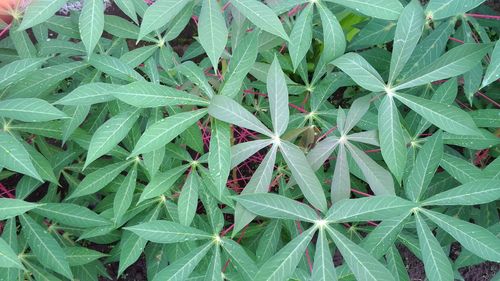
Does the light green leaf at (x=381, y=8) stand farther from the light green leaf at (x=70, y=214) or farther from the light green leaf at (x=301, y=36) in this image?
the light green leaf at (x=70, y=214)

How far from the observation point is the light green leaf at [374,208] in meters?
1.03

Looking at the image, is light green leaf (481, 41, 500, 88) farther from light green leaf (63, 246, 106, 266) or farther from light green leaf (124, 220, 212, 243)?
light green leaf (63, 246, 106, 266)

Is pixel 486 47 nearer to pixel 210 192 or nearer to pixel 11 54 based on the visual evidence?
pixel 210 192

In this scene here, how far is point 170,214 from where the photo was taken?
142cm

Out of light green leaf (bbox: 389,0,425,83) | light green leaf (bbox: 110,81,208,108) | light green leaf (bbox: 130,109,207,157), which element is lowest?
light green leaf (bbox: 130,109,207,157)

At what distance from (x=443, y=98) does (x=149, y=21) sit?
764 mm

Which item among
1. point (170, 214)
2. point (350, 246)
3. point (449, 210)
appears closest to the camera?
point (350, 246)

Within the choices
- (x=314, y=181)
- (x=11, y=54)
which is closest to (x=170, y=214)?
(x=314, y=181)

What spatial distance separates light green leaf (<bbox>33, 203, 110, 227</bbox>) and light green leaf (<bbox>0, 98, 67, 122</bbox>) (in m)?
0.31

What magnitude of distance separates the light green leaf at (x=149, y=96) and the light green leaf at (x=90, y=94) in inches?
3.2

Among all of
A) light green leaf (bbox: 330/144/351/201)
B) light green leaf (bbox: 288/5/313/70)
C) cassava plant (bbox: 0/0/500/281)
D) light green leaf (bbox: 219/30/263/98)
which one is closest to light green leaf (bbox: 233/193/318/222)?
cassava plant (bbox: 0/0/500/281)

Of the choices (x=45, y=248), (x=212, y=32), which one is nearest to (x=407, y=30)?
(x=212, y=32)

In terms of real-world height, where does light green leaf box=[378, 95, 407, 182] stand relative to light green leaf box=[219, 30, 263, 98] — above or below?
below

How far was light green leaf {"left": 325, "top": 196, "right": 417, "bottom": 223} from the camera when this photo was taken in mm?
1030
